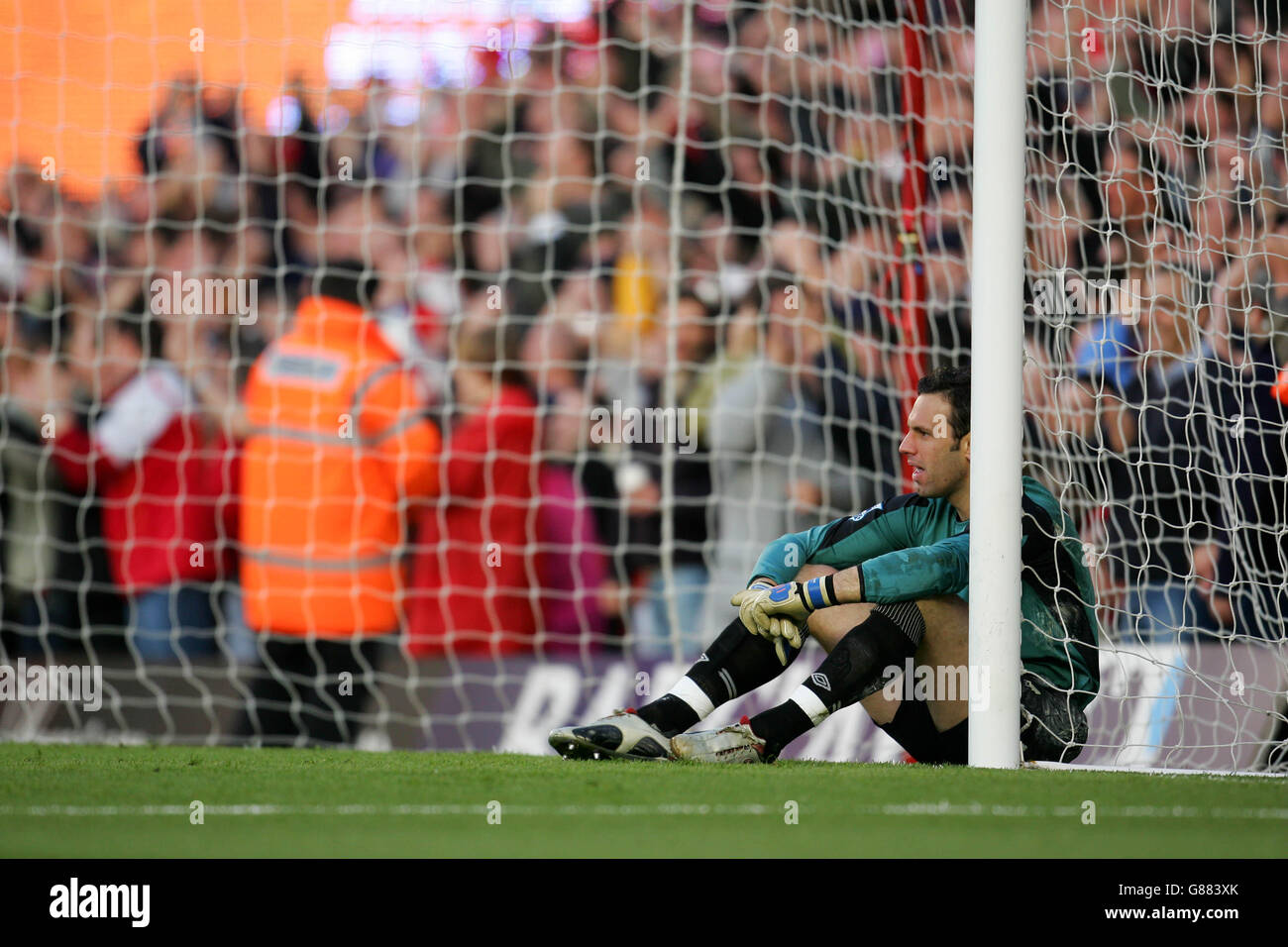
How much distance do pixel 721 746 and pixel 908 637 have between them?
0.54m

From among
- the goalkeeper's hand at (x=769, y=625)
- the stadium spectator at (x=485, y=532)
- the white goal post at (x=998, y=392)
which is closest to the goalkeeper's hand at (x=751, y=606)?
the goalkeeper's hand at (x=769, y=625)

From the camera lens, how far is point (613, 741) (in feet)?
11.7

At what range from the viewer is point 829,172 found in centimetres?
569

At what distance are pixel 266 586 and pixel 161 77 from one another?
1875mm

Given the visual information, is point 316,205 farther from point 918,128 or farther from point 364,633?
point 918,128

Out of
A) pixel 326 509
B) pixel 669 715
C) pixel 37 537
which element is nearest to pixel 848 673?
pixel 669 715

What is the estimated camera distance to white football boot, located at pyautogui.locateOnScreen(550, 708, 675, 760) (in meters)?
3.56

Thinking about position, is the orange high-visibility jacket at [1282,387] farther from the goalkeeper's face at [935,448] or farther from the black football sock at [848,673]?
the black football sock at [848,673]

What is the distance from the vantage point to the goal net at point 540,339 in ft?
16.3

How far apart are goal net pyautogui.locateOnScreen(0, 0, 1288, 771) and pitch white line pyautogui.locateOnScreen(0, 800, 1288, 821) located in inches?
81.9

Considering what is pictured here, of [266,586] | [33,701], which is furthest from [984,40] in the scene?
[33,701]

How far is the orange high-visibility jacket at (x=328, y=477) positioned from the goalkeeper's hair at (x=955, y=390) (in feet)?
6.20

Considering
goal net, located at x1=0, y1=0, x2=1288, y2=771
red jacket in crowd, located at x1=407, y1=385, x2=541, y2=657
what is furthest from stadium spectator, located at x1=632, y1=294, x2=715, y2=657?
red jacket in crowd, located at x1=407, y1=385, x2=541, y2=657

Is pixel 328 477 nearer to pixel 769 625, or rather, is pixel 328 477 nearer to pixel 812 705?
pixel 769 625
